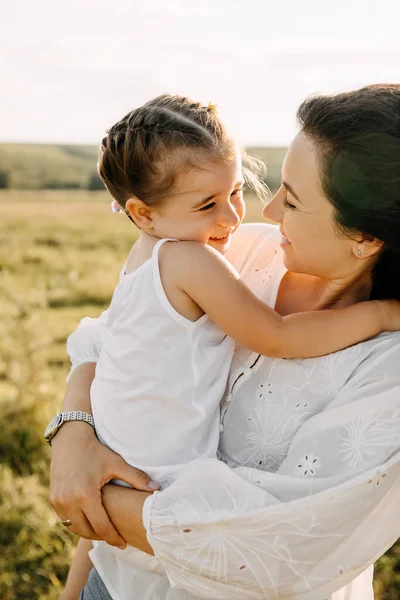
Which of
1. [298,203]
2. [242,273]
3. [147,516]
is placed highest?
[298,203]

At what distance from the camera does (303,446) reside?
1.85 m

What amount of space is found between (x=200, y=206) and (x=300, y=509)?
0.88m

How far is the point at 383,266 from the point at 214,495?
2.64 ft

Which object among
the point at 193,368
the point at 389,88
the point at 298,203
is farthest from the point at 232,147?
the point at 193,368

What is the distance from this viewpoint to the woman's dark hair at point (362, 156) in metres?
1.92

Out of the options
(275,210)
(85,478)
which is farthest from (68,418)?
(275,210)

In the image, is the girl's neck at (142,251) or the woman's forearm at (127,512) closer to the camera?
the woman's forearm at (127,512)

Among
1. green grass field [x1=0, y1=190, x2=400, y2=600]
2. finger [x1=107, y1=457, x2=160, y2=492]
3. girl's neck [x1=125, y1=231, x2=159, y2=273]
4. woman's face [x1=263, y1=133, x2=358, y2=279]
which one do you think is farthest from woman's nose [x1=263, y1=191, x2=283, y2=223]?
green grass field [x1=0, y1=190, x2=400, y2=600]

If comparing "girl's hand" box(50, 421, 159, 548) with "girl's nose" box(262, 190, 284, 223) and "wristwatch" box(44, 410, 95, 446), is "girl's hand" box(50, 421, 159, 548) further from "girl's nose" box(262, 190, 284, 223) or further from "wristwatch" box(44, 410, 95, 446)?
"girl's nose" box(262, 190, 284, 223)

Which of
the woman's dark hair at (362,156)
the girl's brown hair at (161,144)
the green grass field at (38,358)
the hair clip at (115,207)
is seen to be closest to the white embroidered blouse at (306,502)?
the woman's dark hair at (362,156)

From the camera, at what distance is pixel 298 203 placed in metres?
2.05

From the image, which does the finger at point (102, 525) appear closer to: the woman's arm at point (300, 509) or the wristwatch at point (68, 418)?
the woman's arm at point (300, 509)

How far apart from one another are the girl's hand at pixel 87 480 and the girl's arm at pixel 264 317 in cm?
48

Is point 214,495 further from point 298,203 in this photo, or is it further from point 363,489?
point 298,203
